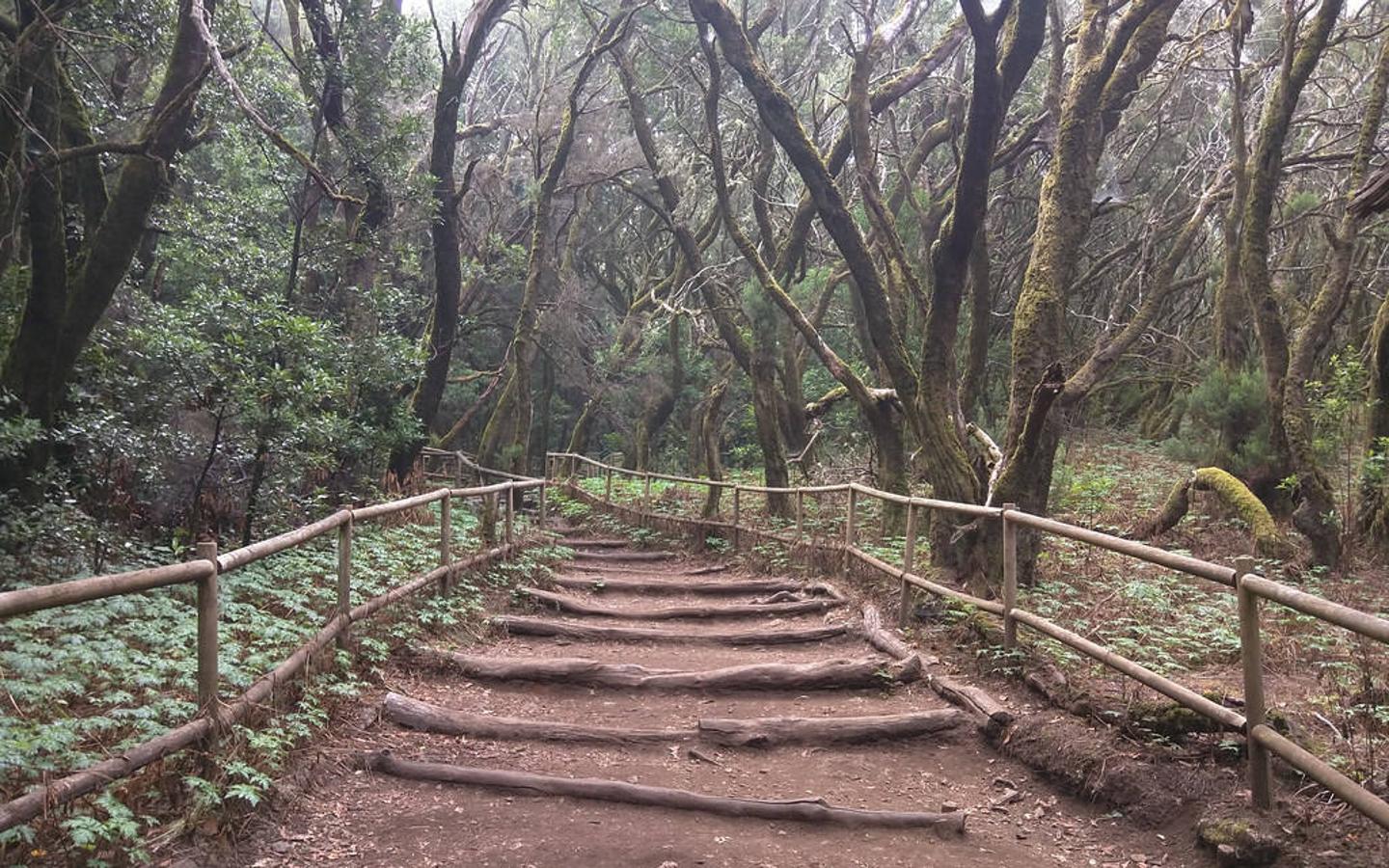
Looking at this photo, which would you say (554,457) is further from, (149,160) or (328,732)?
(328,732)

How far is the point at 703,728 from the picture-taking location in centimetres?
510

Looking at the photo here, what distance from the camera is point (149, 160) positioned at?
762 cm

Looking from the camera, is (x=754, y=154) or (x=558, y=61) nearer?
(x=754, y=154)

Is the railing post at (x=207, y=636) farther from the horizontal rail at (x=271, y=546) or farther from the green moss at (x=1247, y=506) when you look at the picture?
the green moss at (x=1247, y=506)

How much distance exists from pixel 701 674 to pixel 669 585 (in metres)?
3.97

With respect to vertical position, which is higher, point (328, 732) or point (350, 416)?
point (350, 416)

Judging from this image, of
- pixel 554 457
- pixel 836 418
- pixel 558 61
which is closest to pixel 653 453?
pixel 554 457

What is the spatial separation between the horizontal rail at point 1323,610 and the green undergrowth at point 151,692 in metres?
3.81

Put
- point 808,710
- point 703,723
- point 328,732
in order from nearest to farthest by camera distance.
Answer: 1. point 328,732
2. point 703,723
3. point 808,710

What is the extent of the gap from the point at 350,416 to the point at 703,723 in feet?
23.7

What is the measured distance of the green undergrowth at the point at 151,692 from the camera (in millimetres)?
2885

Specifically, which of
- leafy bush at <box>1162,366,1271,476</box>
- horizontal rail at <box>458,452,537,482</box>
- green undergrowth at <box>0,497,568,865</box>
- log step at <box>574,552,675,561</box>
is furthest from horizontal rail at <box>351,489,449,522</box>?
leafy bush at <box>1162,366,1271,476</box>

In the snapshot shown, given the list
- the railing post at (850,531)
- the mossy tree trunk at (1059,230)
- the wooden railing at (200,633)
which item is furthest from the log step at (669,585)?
the wooden railing at (200,633)

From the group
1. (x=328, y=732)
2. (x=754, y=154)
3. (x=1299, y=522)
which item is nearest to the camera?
(x=328, y=732)
